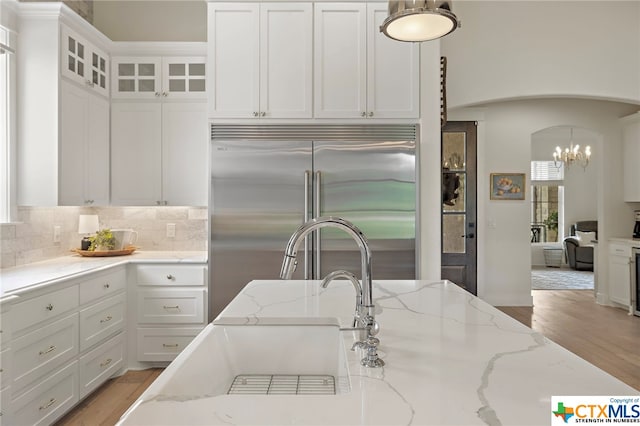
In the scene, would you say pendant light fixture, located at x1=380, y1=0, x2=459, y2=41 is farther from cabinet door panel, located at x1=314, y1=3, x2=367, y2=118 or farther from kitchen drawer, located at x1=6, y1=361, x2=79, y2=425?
kitchen drawer, located at x1=6, y1=361, x2=79, y2=425

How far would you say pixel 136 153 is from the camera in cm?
346

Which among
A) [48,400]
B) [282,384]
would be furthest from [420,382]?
[48,400]

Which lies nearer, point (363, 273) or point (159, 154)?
point (363, 273)

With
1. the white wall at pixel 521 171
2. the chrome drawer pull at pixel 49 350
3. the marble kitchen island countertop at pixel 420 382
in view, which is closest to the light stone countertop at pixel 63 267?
the chrome drawer pull at pixel 49 350

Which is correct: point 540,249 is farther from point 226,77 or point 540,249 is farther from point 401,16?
point 401,16

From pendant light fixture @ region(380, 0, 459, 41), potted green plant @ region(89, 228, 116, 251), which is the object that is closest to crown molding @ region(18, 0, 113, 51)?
potted green plant @ region(89, 228, 116, 251)

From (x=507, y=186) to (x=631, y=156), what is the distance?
1.63 m

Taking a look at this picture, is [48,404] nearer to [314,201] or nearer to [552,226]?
[314,201]

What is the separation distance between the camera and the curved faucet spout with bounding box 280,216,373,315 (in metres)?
0.98

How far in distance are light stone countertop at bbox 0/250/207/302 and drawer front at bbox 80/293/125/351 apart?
26cm

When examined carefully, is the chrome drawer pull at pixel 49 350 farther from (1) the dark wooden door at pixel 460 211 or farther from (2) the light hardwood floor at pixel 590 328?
(1) the dark wooden door at pixel 460 211

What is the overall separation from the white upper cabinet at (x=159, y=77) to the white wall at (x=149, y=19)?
51 centimetres

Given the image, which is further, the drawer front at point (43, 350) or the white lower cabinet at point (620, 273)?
the white lower cabinet at point (620, 273)

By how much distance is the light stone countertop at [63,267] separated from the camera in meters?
2.15
